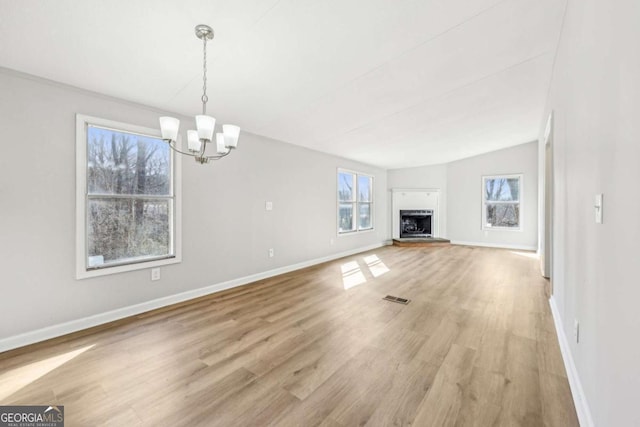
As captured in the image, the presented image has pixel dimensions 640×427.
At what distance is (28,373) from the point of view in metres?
1.90

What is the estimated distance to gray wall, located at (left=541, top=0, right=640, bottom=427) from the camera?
0.88 m

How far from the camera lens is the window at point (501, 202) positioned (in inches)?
274

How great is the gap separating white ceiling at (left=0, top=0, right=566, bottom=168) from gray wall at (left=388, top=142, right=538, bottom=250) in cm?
355

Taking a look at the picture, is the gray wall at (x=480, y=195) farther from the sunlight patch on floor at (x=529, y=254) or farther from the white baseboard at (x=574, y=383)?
the white baseboard at (x=574, y=383)

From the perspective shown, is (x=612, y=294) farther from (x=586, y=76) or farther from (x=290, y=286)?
(x=290, y=286)

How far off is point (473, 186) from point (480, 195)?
0.32m

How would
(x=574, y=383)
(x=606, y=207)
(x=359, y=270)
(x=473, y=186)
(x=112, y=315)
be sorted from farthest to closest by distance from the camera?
1. (x=473, y=186)
2. (x=359, y=270)
3. (x=112, y=315)
4. (x=574, y=383)
5. (x=606, y=207)

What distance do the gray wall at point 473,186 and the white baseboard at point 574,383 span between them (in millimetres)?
5443

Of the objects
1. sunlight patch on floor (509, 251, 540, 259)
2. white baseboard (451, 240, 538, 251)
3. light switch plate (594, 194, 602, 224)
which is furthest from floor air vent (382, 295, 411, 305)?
white baseboard (451, 240, 538, 251)

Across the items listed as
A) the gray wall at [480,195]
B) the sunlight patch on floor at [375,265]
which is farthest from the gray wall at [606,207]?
the gray wall at [480,195]

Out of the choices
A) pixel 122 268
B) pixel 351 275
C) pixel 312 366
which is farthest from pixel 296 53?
pixel 351 275

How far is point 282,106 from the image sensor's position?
3295 mm

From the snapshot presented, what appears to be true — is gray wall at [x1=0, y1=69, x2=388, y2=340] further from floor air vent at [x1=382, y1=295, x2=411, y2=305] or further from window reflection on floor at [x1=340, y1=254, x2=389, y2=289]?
floor air vent at [x1=382, y1=295, x2=411, y2=305]

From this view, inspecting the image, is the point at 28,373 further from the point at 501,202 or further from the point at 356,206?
the point at 501,202
